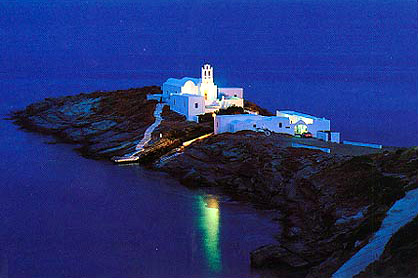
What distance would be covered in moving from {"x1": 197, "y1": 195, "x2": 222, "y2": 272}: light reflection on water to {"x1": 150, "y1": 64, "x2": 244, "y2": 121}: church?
1335cm

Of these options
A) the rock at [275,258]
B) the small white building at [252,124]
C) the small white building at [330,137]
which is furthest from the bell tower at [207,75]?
the rock at [275,258]

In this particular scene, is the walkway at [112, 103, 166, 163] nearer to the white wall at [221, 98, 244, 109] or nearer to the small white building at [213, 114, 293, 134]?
the white wall at [221, 98, 244, 109]

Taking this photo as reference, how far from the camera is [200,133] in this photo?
1662 inches

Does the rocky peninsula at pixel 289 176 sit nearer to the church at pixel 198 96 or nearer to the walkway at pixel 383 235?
the walkway at pixel 383 235

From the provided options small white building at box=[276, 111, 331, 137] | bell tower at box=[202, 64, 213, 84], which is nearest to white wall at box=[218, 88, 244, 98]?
bell tower at box=[202, 64, 213, 84]

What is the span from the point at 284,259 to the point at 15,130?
3745cm

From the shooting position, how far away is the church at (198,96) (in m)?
45.5

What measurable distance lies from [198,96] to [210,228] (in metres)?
18.5

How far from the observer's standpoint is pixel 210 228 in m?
28.1

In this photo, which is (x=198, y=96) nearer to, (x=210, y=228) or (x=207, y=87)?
(x=207, y=87)

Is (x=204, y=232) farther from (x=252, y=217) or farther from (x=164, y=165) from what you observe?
(x=164, y=165)

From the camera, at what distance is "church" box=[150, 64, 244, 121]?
45.5 m

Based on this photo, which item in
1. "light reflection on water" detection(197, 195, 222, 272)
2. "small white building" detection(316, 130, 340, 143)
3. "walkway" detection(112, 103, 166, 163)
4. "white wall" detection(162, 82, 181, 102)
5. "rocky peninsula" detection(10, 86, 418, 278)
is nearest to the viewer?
"rocky peninsula" detection(10, 86, 418, 278)

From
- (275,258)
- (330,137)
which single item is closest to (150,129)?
(330,137)
